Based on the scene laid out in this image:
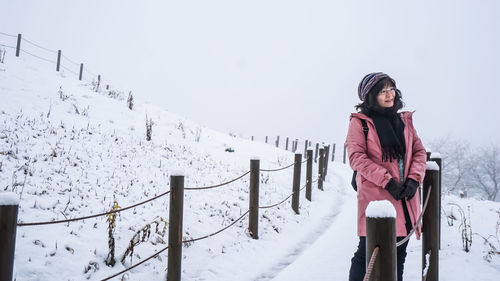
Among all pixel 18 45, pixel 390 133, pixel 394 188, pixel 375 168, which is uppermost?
pixel 18 45

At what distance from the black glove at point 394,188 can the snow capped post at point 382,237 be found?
0.99 metres

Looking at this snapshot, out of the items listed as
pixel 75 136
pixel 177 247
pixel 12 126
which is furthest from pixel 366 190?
pixel 12 126

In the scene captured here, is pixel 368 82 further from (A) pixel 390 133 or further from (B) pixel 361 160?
(B) pixel 361 160

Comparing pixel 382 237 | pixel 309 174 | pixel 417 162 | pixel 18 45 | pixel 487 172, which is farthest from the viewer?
pixel 487 172

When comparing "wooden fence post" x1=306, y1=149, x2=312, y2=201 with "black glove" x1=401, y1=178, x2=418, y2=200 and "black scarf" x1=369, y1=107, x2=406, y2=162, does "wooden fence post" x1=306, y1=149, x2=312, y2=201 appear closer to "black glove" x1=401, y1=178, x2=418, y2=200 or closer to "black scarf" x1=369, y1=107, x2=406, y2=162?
"black scarf" x1=369, y1=107, x2=406, y2=162

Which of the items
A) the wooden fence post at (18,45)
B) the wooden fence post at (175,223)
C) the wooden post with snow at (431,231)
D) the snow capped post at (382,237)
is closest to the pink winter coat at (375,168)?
the wooden post with snow at (431,231)

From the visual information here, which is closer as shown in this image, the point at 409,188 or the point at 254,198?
the point at 409,188

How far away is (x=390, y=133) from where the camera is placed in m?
2.46

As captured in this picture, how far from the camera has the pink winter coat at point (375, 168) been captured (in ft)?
7.80

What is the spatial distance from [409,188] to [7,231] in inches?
104

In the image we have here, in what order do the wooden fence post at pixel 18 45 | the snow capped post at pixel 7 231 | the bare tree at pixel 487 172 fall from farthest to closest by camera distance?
the bare tree at pixel 487 172
the wooden fence post at pixel 18 45
the snow capped post at pixel 7 231

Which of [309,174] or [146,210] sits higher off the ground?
[309,174]

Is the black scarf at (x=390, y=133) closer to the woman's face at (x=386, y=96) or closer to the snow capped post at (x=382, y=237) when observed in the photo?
the woman's face at (x=386, y=96)

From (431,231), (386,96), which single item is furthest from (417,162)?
(431,231)
